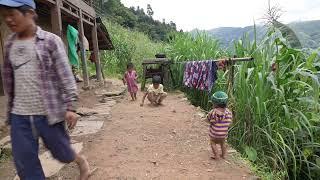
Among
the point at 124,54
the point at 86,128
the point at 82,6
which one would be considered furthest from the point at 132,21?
the point at 86,128

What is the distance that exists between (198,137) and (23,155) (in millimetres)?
2989

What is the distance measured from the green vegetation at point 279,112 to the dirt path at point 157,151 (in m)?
0.46

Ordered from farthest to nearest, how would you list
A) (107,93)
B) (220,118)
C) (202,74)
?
(107,93) < (202,74) < (220,118)

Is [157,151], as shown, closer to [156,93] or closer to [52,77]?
[52,77]

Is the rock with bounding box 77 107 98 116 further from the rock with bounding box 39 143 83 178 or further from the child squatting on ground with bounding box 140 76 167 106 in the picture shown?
the rock with bounding box 39 143 83 178

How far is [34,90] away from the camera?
2213 millimetres

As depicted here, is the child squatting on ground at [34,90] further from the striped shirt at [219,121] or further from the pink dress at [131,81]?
the pink dress at [131,81]

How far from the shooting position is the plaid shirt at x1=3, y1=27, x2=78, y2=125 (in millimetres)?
2213

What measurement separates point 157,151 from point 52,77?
7.28 feet

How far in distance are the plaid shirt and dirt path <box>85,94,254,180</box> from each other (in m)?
1.28

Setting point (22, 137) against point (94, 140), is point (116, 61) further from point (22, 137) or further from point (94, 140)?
point (22, 137)

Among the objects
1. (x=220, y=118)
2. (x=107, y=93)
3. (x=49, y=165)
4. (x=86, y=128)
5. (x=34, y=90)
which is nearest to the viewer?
(x=34, y=90)

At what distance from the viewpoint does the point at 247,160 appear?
156 inches

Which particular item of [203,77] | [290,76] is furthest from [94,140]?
[203,77]
